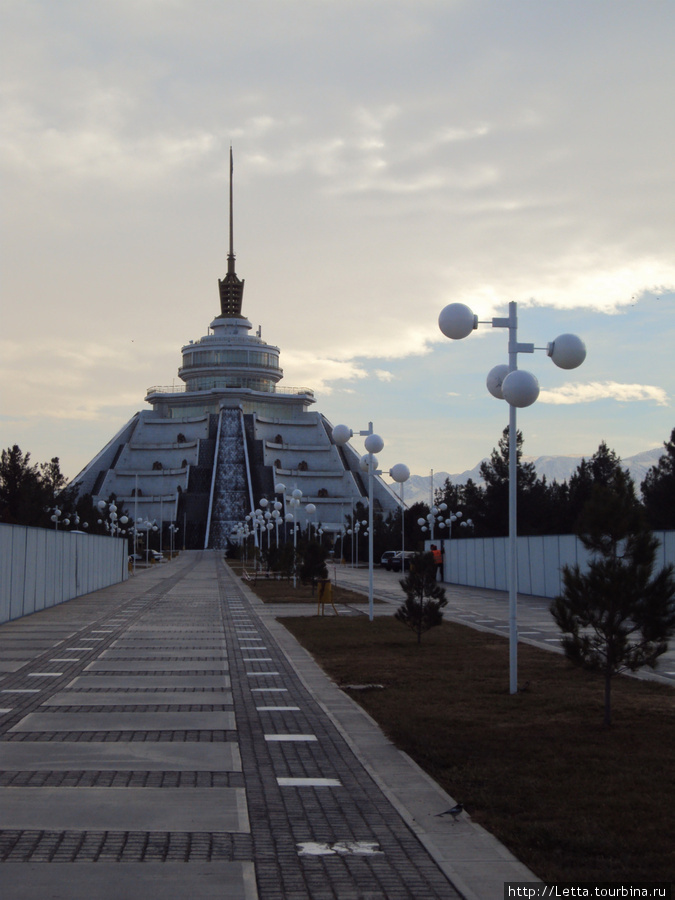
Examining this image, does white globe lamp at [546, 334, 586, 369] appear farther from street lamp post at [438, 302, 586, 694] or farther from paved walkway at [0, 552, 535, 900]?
paved walkway at [0, 552, 535, 900]

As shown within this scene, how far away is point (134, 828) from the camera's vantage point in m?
6.45

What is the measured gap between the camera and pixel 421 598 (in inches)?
773

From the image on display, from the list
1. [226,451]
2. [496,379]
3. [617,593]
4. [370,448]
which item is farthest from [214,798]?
[226,451]

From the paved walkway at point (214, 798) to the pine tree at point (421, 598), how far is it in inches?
190

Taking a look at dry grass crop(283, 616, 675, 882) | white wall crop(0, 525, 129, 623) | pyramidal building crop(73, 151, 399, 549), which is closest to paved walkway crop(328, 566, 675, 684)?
dry grass crop(283, 616, 675, 882)

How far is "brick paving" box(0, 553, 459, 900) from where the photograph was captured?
5.57m

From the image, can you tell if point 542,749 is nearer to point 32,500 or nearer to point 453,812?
point 453,812

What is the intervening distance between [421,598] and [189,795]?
12596 millimetres

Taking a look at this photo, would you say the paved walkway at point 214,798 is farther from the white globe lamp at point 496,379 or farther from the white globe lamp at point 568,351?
the white globe lamp at point 568,351

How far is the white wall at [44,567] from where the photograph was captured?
77.6 ft

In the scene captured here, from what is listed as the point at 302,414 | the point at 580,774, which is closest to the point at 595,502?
the point at 580,774

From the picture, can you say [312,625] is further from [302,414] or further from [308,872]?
[302,414]

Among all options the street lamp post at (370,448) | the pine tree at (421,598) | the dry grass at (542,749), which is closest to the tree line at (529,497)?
the street lamp post at (370,448)

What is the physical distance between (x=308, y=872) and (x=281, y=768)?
265cm
